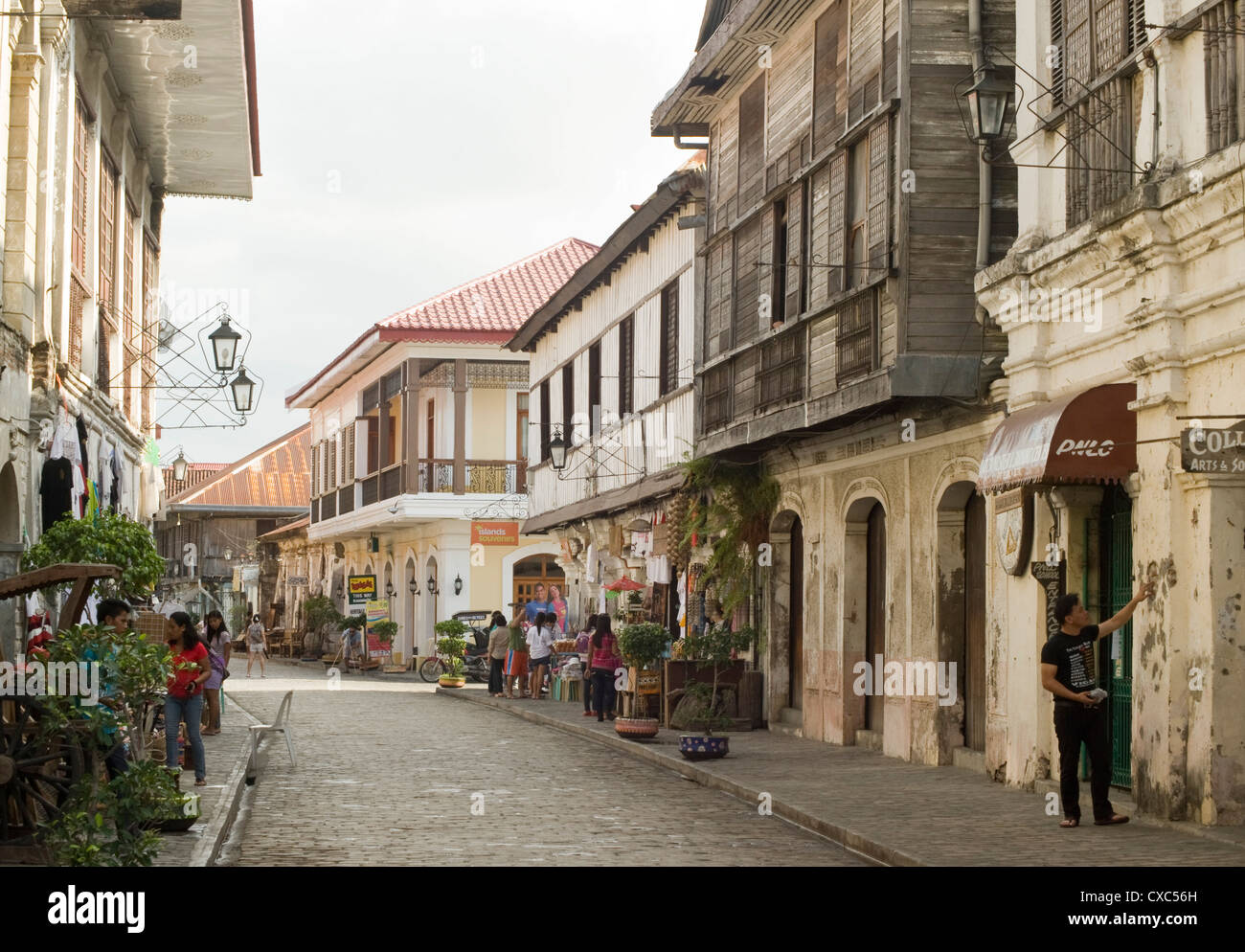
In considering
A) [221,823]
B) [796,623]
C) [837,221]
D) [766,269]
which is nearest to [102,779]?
[221,823]

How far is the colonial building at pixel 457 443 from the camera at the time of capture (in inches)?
1607

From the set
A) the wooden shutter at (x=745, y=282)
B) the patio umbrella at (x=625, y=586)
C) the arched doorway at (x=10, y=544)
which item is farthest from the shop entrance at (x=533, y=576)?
the arched doorway at (x=10, y=544)

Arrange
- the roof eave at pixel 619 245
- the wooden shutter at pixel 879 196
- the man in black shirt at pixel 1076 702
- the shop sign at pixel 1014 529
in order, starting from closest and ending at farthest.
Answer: the man in black shirt at pixel 1076 702 → the shop sign at pixel 1014 529 → the wooden shutter at pixel 879 196 → the roof eave at pixel 619 245

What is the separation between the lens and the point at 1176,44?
11.6 meters

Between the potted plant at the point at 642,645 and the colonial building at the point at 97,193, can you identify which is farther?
the potted plant at the point at 642,645

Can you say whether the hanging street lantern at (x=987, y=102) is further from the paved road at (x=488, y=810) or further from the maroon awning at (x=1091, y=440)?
the paved road at (x=488, y=810)

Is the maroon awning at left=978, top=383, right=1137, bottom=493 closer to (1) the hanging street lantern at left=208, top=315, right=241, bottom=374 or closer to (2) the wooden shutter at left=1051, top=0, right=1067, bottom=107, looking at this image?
(2) the wooden shutter at left=1051, top=0, right=1067, bottom=107

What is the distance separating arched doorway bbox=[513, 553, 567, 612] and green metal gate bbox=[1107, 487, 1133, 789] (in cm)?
2902

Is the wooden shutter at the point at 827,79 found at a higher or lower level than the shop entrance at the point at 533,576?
higher

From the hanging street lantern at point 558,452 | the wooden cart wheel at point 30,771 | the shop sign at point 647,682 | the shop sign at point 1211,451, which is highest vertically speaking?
the hanging street lantern at point 558,452

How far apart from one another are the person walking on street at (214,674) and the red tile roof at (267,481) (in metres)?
43.0

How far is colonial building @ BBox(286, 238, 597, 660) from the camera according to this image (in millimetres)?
40812

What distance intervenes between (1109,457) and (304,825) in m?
6.28

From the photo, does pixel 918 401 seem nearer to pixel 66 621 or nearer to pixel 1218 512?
pixel 1218 512
